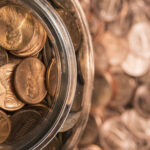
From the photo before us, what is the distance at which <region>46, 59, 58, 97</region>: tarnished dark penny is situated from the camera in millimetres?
381

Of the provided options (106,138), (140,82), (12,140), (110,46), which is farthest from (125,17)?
(12,140)

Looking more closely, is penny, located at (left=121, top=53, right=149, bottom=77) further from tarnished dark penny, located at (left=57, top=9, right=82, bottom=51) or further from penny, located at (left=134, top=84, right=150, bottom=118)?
tarnished dark penny, located at (left=57, top=9, right=82, bottom=51)

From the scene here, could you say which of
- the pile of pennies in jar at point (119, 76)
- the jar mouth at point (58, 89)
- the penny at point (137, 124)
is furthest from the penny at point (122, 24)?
the jar mouth at point (58, 89)

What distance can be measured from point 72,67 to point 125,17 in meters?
0.46

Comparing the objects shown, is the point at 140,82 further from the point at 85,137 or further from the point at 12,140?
the point at 12,140

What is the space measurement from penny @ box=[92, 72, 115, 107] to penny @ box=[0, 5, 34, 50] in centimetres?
39

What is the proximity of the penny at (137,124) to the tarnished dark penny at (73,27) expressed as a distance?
50 cm

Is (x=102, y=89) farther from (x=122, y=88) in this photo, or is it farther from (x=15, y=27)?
(x=15, y=27)

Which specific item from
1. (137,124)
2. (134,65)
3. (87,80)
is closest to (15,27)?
(87,80)

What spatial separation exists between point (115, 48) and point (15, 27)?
46 cm

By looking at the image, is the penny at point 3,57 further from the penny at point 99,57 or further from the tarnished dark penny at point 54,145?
the penny at point 99,57

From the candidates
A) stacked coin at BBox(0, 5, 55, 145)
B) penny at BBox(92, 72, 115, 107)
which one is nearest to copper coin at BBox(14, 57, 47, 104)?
stacked coin at BBox(0, 5, 55, 145)

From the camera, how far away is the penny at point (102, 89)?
74cm

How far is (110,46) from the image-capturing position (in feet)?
2.50
